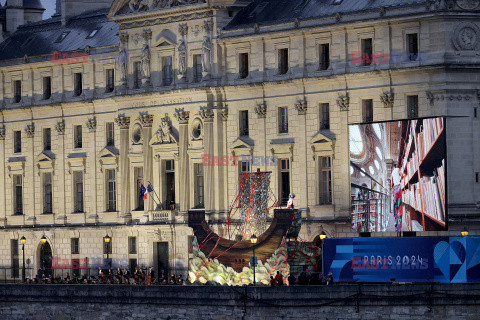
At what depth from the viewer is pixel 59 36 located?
460 feet

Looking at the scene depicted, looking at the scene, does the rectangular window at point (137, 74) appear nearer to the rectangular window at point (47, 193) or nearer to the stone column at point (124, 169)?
the stone column at point (124, 169)

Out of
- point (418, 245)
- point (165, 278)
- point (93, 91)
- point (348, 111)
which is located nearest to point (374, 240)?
point (418, 245)

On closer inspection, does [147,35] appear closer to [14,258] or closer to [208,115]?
[208,115]

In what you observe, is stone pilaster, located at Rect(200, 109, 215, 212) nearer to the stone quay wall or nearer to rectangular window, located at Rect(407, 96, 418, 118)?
rectangular window, located at Rect(407, 96, 418, 118)

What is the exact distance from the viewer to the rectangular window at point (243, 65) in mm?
124688

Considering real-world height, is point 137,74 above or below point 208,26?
below

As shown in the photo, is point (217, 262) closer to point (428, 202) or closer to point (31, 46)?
point (428, 202)

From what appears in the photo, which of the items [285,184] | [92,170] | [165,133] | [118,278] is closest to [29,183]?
[92,170]

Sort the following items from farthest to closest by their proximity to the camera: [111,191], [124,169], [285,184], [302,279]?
[111,191] → [124,169] → [285,184] → [302,279]

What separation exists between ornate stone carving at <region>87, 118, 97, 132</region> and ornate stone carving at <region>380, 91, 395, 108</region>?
25.6 meters

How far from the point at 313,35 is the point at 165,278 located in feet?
57.6

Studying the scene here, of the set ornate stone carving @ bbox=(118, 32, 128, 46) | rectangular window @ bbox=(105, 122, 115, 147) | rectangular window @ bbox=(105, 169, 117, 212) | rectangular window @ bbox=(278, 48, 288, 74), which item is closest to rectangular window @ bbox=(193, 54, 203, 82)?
ornate stone carving @ bbox=(118, 32, 128, 46)

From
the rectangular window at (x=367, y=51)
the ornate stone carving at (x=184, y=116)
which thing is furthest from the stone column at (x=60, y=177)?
the rectangular window at (x=367, y=51)

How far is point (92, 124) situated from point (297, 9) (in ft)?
63.6
